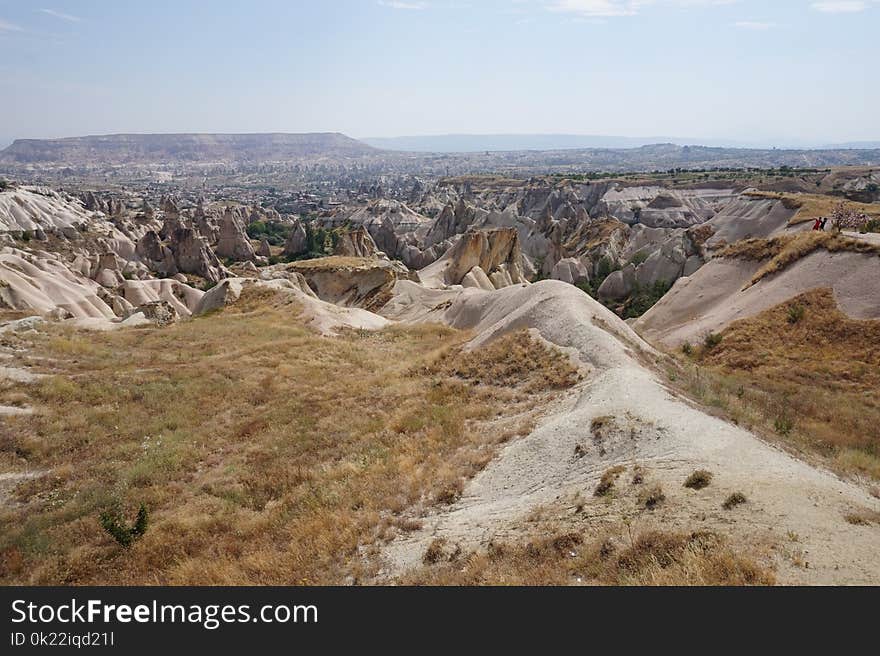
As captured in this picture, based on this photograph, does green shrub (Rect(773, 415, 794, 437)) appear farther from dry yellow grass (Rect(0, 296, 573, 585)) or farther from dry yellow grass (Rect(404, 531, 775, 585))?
dry yellow grass (Rect(404, 531, 775, 585))

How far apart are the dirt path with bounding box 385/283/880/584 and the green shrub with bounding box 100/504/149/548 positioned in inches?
158

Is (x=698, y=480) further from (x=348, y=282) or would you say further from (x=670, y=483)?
(x=348, y=282)

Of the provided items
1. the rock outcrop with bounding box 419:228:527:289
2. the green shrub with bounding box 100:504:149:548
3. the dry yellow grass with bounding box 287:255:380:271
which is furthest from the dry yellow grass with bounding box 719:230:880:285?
the green shrub with bounding box 100:504:149:548

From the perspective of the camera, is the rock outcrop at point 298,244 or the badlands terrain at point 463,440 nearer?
the badlands terrain at point 463,440

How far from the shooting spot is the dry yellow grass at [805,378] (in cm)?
1090

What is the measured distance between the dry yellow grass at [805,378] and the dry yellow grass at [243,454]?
4649 millimetres

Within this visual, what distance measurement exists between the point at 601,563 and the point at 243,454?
796cm

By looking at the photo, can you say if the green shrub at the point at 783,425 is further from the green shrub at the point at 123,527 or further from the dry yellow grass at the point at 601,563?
the green shrub at the point at 123,527

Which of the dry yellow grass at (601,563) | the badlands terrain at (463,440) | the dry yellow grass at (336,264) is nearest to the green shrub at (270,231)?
the dry yellow grass at (336,264)

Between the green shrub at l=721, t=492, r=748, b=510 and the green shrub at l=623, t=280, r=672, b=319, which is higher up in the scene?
the green shrub at l=721, t=492, r=748, b=510

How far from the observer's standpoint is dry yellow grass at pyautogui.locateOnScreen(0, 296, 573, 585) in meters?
7.52

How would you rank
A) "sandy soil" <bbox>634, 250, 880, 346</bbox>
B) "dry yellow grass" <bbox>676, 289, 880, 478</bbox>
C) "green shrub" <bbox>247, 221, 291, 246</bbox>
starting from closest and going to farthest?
"dry yellow grass" <bbox>676, 289, 880, 478</bbox>, "sandy soil" <bbox>634, 250, 880, 346</bbox>, "green shrub" <bbox>247, 221, 291, 246</bbox>
